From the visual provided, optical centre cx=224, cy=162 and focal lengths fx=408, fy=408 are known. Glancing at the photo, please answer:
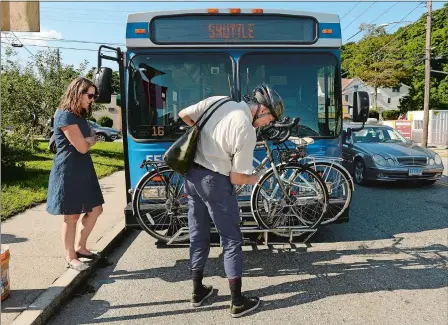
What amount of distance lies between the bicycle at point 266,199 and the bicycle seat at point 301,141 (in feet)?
0.65

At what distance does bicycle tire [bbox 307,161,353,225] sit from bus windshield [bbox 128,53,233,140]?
1500mm

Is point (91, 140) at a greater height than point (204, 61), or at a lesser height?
lesser

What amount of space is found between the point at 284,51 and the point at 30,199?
221 inches

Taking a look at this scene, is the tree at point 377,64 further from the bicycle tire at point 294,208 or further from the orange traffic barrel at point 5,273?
the orange traffic barrel at point 5,273

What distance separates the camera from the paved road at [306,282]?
3.53 m

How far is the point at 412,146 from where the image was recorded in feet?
34.9

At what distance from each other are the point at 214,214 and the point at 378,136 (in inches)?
362

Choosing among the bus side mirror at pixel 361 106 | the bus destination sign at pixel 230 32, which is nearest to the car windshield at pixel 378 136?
the bus side mirror at pixel 361 106

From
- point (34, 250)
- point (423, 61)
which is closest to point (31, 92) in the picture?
point (34, 250)

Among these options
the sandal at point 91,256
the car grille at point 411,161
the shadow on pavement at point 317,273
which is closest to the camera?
the shadow on pavement at point 317,273

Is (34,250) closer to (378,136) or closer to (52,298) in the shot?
(52,298)

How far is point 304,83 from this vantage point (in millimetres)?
5012

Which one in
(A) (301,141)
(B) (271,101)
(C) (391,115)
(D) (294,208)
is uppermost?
(C) (391,115)

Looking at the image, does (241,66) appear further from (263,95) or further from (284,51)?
(263,95)
